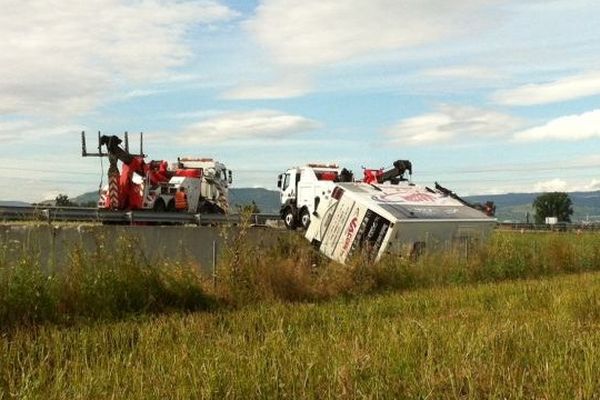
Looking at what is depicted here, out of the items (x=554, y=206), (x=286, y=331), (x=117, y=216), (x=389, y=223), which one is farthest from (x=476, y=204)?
(x=554, y=206)

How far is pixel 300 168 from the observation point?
2828 cm

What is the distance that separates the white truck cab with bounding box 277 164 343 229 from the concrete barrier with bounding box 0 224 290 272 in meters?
9.79

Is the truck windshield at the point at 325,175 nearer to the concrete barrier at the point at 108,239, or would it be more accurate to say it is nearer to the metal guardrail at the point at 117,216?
the metal guardrail at the point at 117,216

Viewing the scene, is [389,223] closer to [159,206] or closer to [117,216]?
[117,216]

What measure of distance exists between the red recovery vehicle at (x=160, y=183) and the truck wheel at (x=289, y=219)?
4.38 meters

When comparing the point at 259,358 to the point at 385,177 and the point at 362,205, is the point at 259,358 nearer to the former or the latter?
the point at 362,205

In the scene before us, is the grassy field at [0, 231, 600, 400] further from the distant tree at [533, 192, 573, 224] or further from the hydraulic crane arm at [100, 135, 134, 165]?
the distant tree at [533, 192, 573, 224]

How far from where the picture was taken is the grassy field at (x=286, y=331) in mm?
5578

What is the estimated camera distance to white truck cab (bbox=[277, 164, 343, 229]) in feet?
88.7

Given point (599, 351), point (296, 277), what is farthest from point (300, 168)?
point (599, 351)

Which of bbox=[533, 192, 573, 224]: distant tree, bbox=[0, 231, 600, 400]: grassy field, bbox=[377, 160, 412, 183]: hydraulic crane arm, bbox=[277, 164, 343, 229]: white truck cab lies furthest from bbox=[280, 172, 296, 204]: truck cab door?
bbox=[533, 192, 573, 224]: distant tree

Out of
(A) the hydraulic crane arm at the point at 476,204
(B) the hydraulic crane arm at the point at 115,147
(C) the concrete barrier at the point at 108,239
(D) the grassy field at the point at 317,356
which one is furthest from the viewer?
(B) the hydraulic crane arm at the point at 115,147

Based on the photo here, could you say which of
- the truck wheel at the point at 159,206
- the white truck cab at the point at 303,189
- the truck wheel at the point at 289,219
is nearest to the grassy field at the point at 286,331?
the white truck cab at the point at 303,189

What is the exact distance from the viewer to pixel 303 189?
90.9 ft
